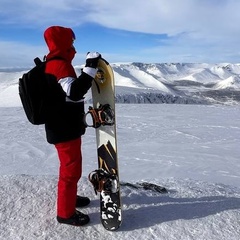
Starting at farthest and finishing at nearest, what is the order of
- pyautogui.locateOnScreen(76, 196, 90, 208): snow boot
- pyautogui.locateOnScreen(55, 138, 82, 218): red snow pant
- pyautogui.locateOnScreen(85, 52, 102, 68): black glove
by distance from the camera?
pyautogui.locateOnScreen(76, 196, 90, 208): snow boot
pyautogui.locateOnScreen(55, 138, 82, 218): red snow pant
pyautogui.locateOnScreen(85, 52, 102, 68): black glove

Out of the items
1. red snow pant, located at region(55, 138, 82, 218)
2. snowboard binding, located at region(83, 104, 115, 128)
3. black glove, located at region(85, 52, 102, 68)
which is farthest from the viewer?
snowboard binding, located at region(83, 104, 115, 128)

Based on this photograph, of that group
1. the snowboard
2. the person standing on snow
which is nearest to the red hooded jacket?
the person standing on snow

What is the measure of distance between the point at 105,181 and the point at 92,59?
1.42 meters

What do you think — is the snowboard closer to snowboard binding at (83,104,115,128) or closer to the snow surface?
snowboard binding at (83,104,115,128)

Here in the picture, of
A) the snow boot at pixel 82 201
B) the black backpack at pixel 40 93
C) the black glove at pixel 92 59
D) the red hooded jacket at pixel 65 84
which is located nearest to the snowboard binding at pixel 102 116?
the red hooded jacket at pixel 65 84

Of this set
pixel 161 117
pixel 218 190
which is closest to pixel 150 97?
pixel 161 117

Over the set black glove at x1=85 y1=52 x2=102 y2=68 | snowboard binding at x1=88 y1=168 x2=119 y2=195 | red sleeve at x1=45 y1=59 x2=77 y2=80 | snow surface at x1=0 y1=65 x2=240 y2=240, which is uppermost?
black glove at x1=85 y1=52 x2=102 y2=68

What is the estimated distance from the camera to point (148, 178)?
779 centimetres

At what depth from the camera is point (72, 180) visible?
3486mm

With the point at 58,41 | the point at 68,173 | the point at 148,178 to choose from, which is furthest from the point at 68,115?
the point at 148,178

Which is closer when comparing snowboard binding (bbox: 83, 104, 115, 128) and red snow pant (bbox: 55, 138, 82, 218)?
red snow pant (bbox: 55, 138, 82, 218)

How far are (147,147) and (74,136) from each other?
8.22 m

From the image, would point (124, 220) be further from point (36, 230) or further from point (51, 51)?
point (51, 51)

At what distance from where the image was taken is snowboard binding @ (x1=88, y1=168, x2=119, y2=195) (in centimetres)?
371
